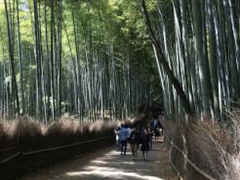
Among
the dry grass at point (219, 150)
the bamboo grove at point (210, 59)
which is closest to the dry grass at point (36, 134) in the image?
the bamboo grove at point (210, 59)

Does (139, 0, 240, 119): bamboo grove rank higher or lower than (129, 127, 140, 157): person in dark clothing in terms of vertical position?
higher

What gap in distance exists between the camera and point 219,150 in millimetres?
4230

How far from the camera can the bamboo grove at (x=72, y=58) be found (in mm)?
15320

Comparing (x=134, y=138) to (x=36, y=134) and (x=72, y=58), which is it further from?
(x=72, y=58)

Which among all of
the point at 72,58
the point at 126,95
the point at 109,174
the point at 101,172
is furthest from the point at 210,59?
the point at 126,95

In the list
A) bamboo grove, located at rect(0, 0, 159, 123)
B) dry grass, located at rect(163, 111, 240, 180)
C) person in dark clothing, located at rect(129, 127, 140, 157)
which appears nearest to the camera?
dry grass, located at rect(163, 111, 240, 180)

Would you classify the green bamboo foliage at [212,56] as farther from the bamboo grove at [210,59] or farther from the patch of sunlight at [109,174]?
the patch of sunlight at [109,174]

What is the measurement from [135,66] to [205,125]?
93.1 ft

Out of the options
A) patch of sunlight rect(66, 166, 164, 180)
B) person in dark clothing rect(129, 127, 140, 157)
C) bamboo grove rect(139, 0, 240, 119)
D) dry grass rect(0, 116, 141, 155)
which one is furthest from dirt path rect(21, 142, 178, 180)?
person in dark clothing rect(129, 127, 140, 157)

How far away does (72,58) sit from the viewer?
71.4 ft

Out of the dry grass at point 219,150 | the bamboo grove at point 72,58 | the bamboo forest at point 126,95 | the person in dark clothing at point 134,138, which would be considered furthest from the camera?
the bamboo grove at point 72,58

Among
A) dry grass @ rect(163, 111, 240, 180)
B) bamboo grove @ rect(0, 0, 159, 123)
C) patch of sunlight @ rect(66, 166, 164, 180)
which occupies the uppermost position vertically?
bamboo grove @ rect(0, 0, 159, 123)

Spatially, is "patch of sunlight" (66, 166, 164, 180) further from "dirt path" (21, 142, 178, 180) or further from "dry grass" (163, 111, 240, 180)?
"dry grass" (163, 111, 240, 180)

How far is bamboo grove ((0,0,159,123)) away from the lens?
50.3 feet
